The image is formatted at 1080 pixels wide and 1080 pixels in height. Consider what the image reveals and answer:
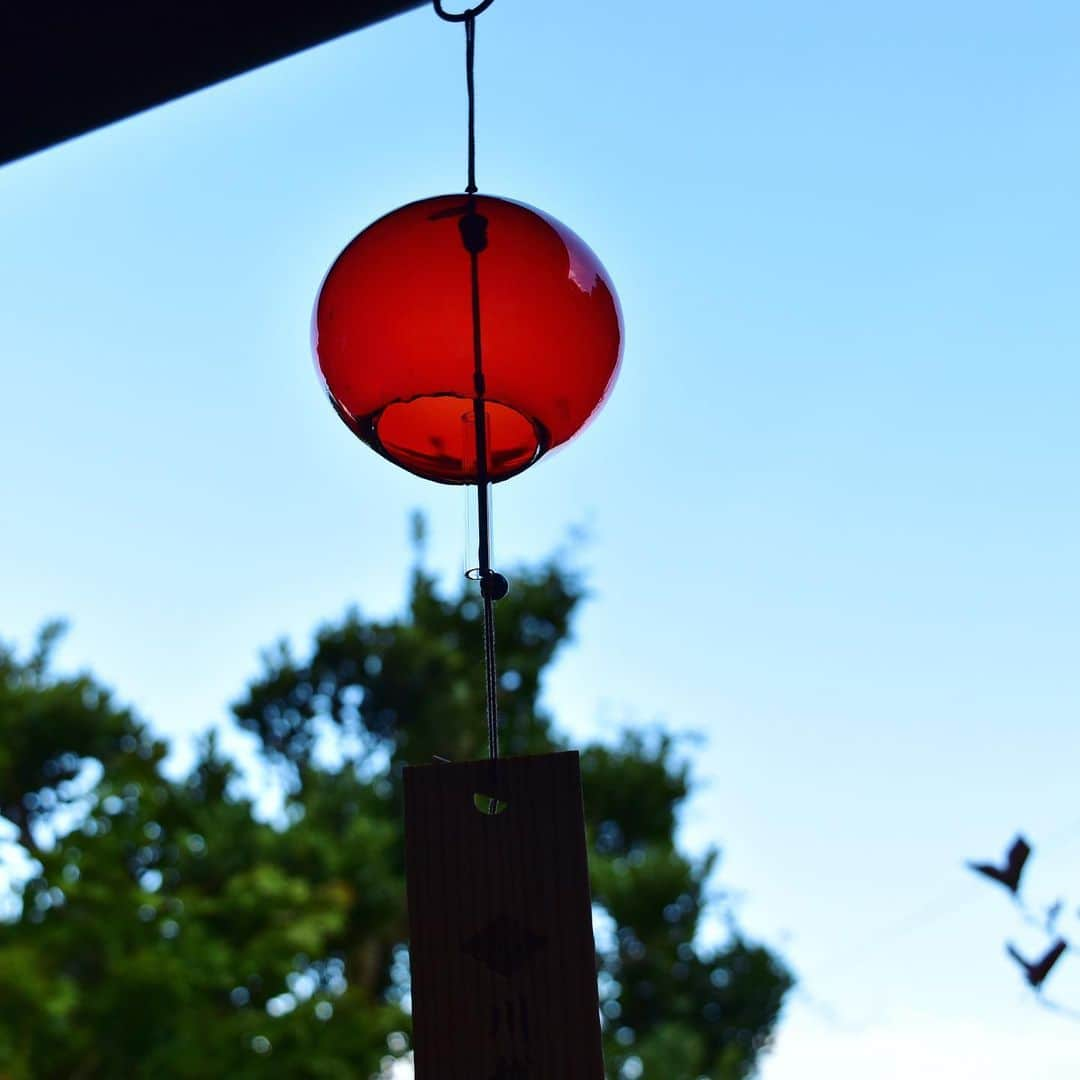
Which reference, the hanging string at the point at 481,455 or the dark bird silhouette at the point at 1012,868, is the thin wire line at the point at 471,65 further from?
the dark bird silhouette at the point at 1012,868

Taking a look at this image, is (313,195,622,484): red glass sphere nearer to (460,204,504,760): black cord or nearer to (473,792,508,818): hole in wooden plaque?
(460,204,504,760): black cord

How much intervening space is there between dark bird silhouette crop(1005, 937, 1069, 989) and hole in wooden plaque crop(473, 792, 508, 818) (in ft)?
2.75

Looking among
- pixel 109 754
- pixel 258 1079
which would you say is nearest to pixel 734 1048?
pixel 258 1079

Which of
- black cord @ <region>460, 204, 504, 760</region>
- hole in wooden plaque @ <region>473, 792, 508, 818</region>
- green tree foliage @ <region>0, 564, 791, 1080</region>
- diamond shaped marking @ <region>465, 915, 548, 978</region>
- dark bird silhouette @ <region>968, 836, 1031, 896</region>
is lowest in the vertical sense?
diamond shaped marking @ <region>465, 915, 548, 978</region>

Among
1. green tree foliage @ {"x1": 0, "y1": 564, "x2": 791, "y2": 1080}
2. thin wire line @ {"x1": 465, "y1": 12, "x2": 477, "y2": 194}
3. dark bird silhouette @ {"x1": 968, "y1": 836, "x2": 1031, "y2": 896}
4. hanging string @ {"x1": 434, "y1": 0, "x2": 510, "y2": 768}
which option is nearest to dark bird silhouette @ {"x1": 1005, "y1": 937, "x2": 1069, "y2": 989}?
dark bird silhouette @ {"x1": 968, "y1": 836, "x2": 1031, "y2": 896}

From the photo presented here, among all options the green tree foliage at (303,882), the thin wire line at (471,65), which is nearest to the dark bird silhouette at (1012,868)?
the thin wire line at (471,65)

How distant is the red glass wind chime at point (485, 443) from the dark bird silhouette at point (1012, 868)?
0.75 m

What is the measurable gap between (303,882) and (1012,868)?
6.44m

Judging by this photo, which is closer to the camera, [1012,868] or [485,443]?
[485,443]

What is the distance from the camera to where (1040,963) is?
1.28 m

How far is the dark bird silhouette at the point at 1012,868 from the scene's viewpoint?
4.25 feet

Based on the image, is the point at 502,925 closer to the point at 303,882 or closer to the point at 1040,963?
the point at 1040,963

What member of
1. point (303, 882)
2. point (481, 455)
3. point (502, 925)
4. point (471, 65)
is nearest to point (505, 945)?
point (502, 925)

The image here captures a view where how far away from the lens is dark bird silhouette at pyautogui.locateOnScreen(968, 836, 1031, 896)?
1.30 m
